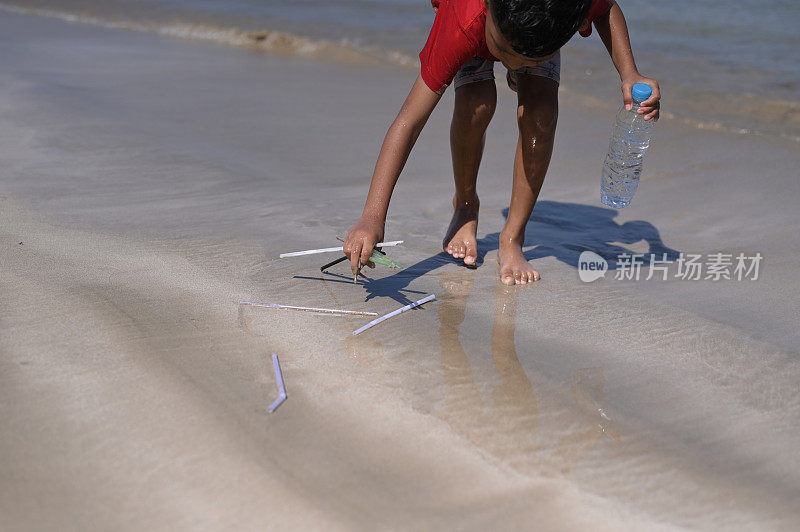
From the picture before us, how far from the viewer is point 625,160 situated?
4.20 metres

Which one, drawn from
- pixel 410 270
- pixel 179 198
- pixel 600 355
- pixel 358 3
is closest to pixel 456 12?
pixel 410 270

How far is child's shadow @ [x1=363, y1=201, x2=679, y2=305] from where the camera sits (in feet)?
9.17

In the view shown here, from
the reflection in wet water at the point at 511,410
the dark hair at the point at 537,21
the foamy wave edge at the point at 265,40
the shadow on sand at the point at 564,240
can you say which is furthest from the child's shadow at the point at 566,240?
the foamy wave edge at the point at 265,40

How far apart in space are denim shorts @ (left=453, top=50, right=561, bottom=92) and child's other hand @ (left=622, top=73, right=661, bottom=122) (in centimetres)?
33

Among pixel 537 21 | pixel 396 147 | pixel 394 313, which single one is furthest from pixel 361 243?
pixel 537 21

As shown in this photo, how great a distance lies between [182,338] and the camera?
7.05 feet

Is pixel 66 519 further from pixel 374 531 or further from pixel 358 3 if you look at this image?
pixel 358 3

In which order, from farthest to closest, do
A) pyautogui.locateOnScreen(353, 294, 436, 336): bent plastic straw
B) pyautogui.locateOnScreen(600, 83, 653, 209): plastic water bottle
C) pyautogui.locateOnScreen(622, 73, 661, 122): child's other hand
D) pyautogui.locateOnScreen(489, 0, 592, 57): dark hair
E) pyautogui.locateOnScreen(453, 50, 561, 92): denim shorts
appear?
pyautogui.locateOnScreen(600, 83, 653, 209): plastic water bottle
pyautogui.locateOnScreen(453, 50, 561, 92): denim shorts
pyautogui.locateOnScreen(622, 73, 661, 122): child's other hand
pyautogui.locateOnScreen(353, 294, 436, 336): bent plastic straw
pyautogui.locateOnScreen(489, 0, 592, 57): dark hair

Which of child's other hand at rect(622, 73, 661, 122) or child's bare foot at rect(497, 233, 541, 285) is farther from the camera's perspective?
child's bare foot at rect(497, 233, 541, 285)

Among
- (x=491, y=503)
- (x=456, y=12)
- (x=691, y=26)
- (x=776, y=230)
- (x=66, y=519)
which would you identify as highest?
(x=691, y=26)

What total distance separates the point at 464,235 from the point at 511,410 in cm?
120

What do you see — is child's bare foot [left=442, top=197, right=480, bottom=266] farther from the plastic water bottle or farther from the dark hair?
the dark hair

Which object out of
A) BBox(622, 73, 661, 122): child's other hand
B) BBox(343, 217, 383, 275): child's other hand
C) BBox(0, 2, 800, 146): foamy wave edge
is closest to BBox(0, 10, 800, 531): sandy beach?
BBox(343, 217, 383, 275): child's other hand

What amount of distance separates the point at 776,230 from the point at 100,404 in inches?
116
